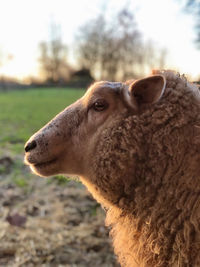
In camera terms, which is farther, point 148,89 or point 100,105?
point 100,105

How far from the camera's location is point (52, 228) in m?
3.47

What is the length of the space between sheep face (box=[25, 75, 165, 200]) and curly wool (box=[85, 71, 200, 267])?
6 centimetres

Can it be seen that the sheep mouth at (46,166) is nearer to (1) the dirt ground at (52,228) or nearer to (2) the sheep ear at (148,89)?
(2) the sheep ear at (148,89)

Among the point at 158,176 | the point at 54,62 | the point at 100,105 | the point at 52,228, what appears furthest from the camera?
the point at 54,62

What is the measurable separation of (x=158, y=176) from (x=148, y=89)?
46 cm

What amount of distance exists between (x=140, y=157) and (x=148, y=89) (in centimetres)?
36

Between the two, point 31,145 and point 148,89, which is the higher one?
point 148,89

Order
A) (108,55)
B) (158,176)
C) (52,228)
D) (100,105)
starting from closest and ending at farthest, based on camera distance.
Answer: (158,176), (100,105), (52,228), (108,55)

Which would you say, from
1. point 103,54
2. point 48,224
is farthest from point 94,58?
point 48,224

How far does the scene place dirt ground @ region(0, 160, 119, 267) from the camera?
2.96 m

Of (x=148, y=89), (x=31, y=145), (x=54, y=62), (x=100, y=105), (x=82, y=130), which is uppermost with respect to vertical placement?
(x=148, y=89)

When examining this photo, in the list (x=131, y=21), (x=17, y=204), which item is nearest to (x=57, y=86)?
(x=131, y=21)

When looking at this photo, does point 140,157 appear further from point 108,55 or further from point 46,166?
point 108,55

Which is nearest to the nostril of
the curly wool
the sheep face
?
the sheep face
